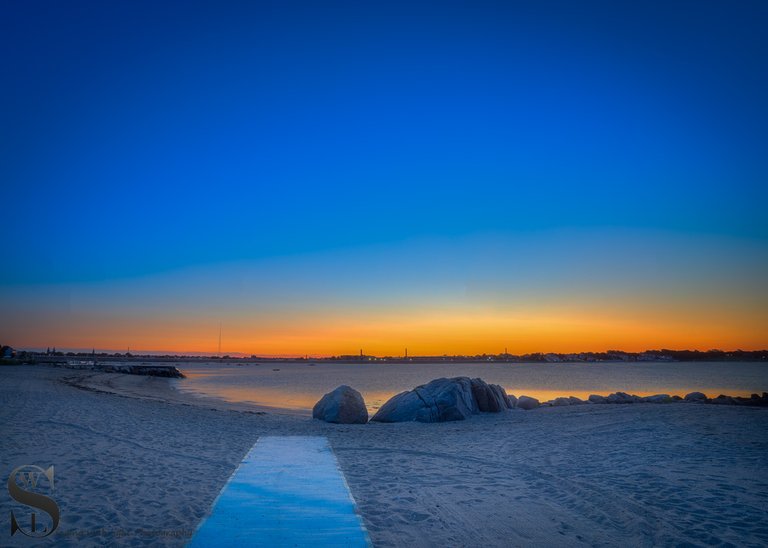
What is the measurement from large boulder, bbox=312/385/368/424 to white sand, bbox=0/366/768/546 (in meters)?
2.73

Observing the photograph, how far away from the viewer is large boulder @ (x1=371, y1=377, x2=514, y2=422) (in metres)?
17.7

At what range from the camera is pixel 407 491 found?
7223mm

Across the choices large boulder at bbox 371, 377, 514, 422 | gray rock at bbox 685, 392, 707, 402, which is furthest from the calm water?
gray rock at bbox 685, 392, 707, 402

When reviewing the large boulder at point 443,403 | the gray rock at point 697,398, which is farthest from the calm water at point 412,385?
the gray rock at point 697,398

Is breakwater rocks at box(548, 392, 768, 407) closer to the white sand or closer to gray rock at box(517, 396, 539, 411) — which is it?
gray rock at box(517, 396, 539, 411)

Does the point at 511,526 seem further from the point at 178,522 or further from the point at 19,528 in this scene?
the point at 19,528

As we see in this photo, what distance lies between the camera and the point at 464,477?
8.29 metres

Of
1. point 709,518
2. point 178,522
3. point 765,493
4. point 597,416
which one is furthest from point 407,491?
point 597,416

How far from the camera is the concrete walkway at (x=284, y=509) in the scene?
16.0ft

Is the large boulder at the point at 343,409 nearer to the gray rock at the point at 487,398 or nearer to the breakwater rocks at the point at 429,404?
the breakwater rocks at the point at 429,404

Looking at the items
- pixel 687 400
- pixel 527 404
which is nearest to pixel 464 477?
pixel 527 404

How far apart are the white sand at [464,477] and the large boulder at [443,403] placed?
285cm

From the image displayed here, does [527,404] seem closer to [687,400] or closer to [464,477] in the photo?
[687,400]

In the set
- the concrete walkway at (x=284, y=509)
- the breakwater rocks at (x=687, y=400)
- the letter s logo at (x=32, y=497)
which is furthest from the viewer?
the breakwater rocks at (x=687, y=400)
